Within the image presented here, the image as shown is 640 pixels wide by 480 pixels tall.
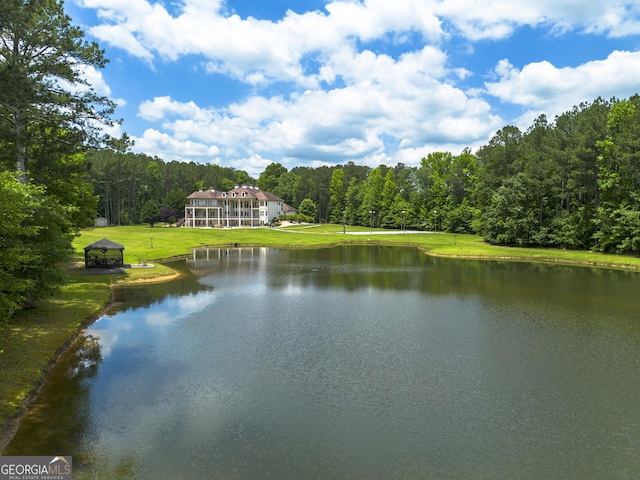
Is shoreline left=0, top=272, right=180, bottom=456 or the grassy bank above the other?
the grassy bank

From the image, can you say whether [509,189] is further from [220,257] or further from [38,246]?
[38,246]

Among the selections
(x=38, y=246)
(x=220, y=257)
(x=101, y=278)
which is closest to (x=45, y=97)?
(x=38, y=246)

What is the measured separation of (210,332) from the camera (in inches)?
802

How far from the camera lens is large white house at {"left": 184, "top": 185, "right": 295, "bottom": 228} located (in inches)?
3777

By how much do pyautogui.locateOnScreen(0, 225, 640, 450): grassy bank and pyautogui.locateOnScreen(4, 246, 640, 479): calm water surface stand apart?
746 mm

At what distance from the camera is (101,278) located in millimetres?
33344

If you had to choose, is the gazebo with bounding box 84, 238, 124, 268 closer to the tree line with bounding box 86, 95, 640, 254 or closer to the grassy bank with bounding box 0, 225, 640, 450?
the grassy bank with bounding box 0, 225, 640, 450

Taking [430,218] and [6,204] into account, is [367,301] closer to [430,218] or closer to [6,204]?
[6,204]

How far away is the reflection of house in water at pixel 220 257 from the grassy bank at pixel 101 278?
8.02 ft

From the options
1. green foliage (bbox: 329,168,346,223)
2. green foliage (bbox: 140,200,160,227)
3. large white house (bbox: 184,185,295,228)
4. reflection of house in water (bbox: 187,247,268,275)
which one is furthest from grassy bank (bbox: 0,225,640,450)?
green foliage (bbox: 329,168,346,223)

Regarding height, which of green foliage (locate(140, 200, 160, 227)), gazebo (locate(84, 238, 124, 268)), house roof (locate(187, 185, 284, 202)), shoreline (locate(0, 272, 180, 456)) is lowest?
shoreline (locate(0, 272, 180, 456))

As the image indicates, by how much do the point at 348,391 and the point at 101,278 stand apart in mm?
26410

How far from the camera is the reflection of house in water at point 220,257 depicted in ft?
142

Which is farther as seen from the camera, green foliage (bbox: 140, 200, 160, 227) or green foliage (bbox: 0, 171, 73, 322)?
green foliage (bbox: 140, 200, 160, 227)
